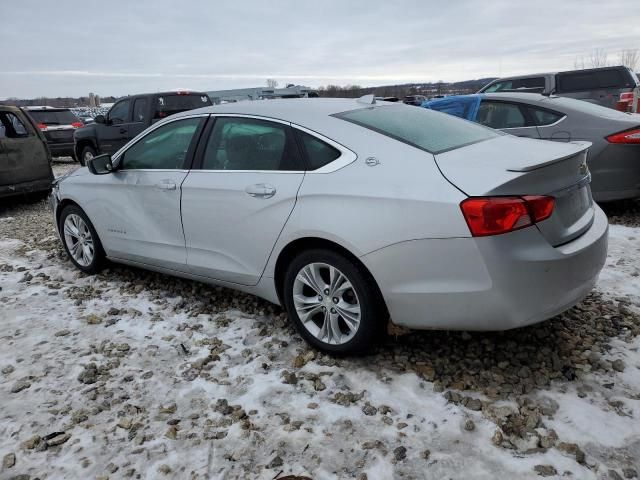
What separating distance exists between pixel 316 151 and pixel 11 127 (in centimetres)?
723

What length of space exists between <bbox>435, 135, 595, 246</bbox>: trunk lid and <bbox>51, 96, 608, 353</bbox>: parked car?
1 centimetres

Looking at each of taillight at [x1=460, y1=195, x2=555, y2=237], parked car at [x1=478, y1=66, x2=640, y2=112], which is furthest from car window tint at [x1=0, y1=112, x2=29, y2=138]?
parked car at [x1=478, y1=66, x2=640, y2=112]

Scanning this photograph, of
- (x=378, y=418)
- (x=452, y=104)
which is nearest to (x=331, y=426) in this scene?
(x=378, y=418)

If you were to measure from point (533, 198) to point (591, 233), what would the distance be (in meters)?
0.60

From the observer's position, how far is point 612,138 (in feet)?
17.2

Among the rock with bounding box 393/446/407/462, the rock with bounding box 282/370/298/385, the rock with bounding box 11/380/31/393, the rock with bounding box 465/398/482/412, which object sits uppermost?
the rock with bounding box 11/380/31/393

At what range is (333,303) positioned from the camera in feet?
9.76

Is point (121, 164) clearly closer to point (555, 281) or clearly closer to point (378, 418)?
point (378, 418)

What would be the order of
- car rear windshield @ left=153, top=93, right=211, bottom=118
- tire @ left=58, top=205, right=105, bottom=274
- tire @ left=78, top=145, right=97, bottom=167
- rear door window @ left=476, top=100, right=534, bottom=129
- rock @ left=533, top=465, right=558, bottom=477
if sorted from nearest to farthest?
rock @ left=533, top=465, right=558, bottom=477 → tire @ left=58, top=205, right=105, bottom=274 → rear door window @ left=476, top=100, right=534, bottom=129 → car rear windshield @ left=153, top=93, right=211, bottom=118 → tire @ left=78, top=145, right=97, bottom=167

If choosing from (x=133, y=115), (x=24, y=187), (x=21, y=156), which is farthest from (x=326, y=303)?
(x=133, y=115)

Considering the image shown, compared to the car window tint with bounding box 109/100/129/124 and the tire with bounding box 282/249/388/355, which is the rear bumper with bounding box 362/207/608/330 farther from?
the car window tint with bounding box 109/100/129/124

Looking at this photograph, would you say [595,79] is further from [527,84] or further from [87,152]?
[87,152]

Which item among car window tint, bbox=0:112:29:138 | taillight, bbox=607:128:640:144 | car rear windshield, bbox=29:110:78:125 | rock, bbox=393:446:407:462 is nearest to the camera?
rock, bbox=393:446:407:462

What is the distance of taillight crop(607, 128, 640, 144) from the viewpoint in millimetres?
5176
